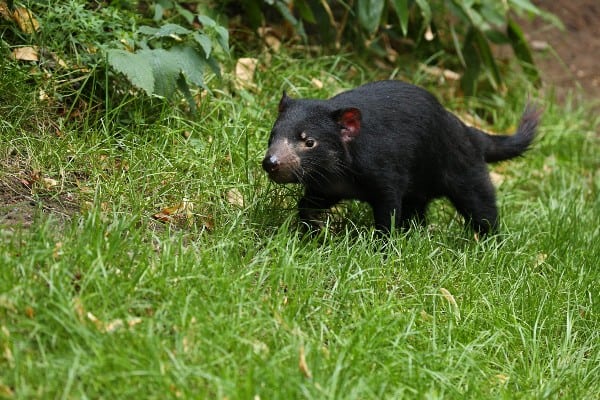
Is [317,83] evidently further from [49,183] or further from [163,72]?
[49,183]

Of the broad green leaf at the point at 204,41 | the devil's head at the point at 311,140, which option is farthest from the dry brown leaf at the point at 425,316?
the broad green leaf at the point at 204,41

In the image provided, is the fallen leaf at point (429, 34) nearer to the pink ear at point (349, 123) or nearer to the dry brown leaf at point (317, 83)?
the dry brown leaf at point (317, 83)

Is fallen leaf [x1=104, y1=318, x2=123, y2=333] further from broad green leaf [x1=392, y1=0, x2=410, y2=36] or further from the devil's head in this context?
broad green leaf [x1=392, y1=0, x2=410, y2=36]

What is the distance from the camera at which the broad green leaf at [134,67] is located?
183 inches

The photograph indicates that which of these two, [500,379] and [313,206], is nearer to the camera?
[500,379]

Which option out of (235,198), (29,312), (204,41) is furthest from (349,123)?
(29,312)

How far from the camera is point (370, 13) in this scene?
6.18 m

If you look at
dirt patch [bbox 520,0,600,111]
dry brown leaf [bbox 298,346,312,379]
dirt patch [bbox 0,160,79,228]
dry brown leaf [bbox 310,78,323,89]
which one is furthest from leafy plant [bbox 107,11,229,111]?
dirt patch [bbox 520,0,600,111]

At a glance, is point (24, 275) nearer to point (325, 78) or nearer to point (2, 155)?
point (2, 155)

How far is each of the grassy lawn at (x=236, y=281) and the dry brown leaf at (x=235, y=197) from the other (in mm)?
12

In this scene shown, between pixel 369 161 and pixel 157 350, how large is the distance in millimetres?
1708

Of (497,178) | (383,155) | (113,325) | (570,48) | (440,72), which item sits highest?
(383,155)

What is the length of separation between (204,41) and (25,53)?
94cm

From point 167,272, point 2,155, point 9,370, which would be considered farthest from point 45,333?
point 2,155
